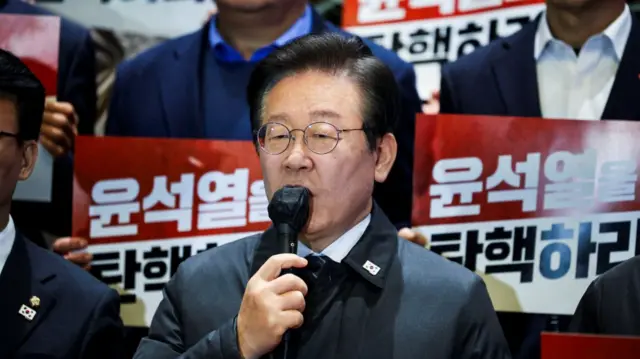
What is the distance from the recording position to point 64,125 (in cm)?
327

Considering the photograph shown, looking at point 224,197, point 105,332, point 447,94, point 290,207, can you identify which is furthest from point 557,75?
point 105,332

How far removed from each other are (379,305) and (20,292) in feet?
3.22

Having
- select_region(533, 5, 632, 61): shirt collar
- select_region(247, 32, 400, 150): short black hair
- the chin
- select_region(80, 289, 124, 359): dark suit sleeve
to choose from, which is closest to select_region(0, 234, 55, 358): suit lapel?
select_region(80, 289, 124, 359): dark suit sleeve

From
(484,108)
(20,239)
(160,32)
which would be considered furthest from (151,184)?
(484,108)

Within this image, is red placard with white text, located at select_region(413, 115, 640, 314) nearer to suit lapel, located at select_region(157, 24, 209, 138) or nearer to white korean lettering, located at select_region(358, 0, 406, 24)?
white korean lettering, located at select_region(358, 0, 406, 24)

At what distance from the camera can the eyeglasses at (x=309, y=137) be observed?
2.33 m

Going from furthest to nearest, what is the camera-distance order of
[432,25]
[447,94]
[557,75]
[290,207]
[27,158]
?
[432,25]
[447,94]
[557,75]
[27,158]
[290,207]

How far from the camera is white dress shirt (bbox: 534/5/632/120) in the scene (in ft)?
10.0

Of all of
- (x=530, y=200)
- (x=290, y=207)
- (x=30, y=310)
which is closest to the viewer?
(x=290, y=207)

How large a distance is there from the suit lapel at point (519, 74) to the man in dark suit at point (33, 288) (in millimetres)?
1198

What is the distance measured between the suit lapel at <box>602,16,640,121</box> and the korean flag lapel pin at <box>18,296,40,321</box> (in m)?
1.56

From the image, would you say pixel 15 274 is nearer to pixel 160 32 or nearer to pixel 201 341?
pixel 201 341

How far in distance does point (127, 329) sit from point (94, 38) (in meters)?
1.04

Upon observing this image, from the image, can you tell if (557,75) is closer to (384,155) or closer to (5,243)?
(384,155)
